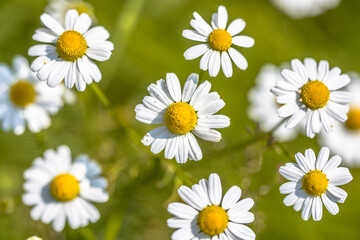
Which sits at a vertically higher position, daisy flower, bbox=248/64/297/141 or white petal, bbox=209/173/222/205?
daisy flower, bbox=248/64/297/141

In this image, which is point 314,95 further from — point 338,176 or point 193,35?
point 193,35

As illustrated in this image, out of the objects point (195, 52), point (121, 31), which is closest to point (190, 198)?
point (195, 52)

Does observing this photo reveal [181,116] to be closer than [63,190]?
Yes

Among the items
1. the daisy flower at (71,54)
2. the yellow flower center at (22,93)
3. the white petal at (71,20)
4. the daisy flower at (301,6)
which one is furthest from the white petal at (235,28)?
the daisy flower at (301,6)

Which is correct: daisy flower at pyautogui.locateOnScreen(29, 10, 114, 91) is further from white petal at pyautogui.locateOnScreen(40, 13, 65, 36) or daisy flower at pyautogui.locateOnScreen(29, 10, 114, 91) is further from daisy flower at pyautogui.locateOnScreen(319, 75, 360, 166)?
daisy flower at pyautogui.locateOnScreen(319, 75, 360, 166)

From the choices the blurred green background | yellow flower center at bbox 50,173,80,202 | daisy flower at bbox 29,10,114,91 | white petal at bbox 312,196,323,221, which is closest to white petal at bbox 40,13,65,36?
daisy flower at bbox 29,10,114,91

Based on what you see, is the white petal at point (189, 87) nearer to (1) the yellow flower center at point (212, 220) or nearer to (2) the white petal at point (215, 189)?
(2) the white petal at point (215, 189)
